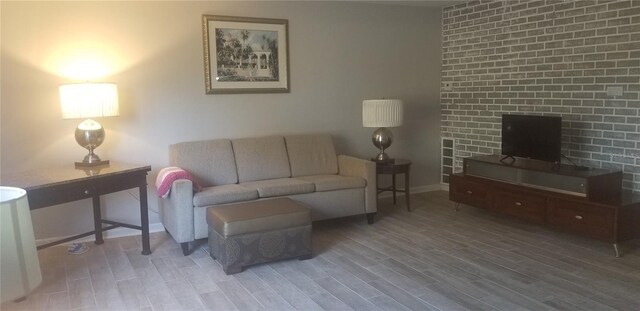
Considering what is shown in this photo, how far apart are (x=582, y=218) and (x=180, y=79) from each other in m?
3.64

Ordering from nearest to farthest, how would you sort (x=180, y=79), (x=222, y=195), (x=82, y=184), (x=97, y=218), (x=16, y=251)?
(x=16, y=251), (x=82, y=184), (x=222, y=195), (x=97, y=218), (x=180, y=79)

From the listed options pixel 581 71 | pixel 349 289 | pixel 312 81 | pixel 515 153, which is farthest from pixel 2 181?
pixel 581 71

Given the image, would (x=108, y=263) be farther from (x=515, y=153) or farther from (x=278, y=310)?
(x=515, y=153)

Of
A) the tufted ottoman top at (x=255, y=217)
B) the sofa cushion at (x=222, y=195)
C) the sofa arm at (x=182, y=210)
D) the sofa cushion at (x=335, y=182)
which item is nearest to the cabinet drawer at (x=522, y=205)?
the sofa cushion at (x=335, y=182)

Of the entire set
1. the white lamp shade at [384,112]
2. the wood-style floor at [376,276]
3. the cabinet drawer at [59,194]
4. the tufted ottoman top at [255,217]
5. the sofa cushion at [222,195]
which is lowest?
the wood-style floor at [376,276]

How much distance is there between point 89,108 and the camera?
12.6 ft

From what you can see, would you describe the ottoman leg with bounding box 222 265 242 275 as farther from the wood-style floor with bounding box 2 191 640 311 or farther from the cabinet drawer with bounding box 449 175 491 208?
the cabinet drawer with bounding box 449 175 491 208

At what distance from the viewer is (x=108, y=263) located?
378 cm

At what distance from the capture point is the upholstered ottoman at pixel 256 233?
11.5ft

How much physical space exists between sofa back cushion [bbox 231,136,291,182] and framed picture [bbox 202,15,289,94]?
1.76 ft

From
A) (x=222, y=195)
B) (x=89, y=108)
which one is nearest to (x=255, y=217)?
(x=222, y=195)

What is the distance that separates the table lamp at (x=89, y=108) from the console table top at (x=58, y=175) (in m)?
0.15

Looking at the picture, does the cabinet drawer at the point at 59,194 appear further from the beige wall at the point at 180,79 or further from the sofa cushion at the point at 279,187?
the sofa cushion at the point at 279,187

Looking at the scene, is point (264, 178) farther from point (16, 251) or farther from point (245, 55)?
point (16, 251)
